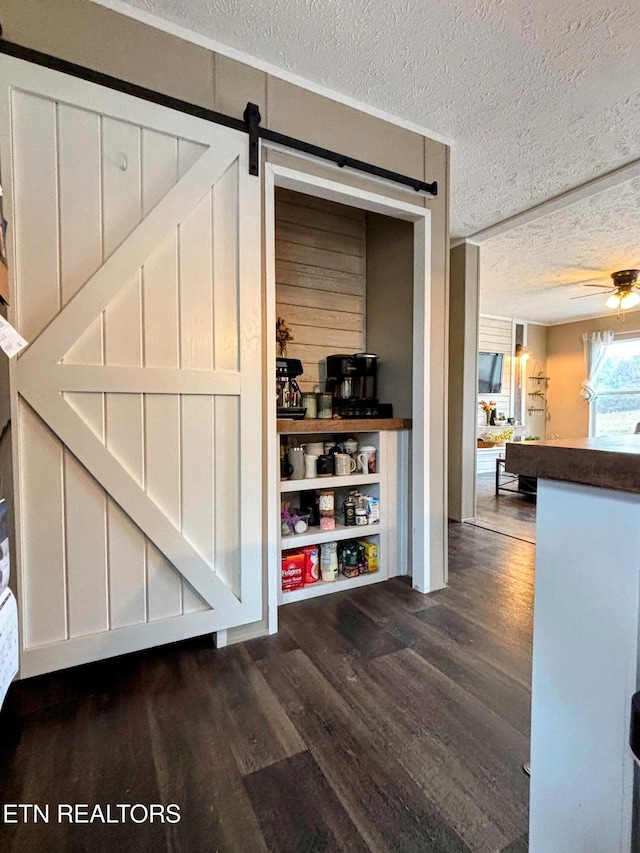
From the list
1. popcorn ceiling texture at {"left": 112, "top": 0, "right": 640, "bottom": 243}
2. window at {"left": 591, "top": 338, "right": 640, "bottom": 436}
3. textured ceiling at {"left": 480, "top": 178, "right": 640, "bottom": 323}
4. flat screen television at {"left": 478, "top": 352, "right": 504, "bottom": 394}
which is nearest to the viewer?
popcorn ceiling texture at {"left": 112, "top": 0, "right": 640, "bottom": 243}

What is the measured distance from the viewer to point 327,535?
7.36 feet

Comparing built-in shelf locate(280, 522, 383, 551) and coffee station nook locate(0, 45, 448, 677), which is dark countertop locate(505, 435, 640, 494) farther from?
built-in shelf locate(280, 522, 383, 551)

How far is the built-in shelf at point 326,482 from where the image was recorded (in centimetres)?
213

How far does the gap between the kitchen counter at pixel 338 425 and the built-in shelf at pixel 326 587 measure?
2.93ft

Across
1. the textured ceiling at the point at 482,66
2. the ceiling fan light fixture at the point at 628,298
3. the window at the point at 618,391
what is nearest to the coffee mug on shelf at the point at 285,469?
the textured ceiling at the point at 482,66

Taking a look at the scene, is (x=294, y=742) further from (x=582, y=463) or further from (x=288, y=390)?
(x=288, y=390)

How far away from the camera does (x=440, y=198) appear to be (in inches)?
87.7

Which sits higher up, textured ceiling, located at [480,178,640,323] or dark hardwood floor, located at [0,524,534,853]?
textured ceiling, located at [480,178,640,323]

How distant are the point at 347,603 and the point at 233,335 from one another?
1523 mm

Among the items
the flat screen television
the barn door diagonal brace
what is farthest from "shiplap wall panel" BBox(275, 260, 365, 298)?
the flat screen television

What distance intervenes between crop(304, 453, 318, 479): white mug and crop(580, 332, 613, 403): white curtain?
20.6ft

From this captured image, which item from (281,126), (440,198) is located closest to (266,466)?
(281,126)

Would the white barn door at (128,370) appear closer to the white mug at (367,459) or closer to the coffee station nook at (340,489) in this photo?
the coffee station nook at (340,489)

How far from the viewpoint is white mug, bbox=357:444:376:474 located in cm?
237
